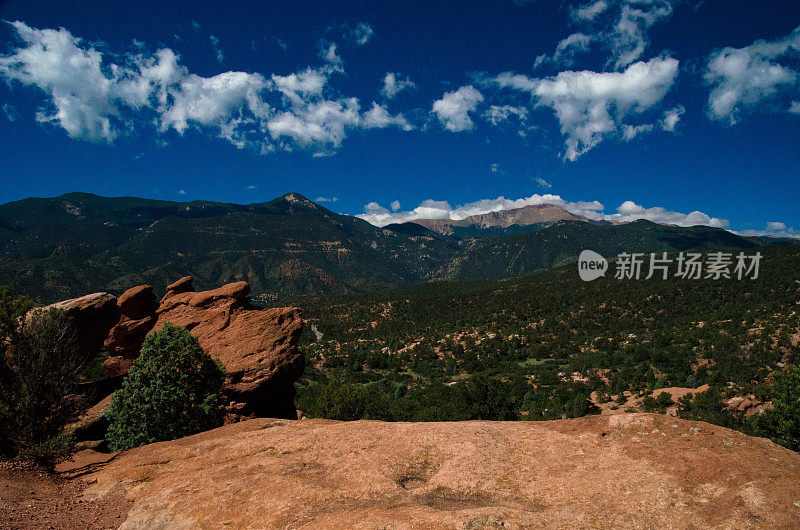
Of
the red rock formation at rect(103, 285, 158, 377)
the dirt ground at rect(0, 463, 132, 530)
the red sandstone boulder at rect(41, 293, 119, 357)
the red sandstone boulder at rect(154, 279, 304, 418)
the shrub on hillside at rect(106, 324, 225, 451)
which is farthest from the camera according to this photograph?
the red rock formation at rect(103, 285, 158, 377)

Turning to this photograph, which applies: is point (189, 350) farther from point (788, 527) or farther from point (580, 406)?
point (580, 406)

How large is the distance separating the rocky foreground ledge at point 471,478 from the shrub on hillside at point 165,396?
3.76 m

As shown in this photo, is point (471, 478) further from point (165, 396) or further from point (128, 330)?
point (128, 330)

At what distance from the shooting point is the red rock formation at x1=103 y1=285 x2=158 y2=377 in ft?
116

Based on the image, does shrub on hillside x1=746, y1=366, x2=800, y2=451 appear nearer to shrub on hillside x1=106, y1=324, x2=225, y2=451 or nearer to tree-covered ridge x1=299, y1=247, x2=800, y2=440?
tree-covered ridge x1=299, y1=247, x2=800, y2=440

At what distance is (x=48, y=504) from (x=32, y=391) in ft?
21.1

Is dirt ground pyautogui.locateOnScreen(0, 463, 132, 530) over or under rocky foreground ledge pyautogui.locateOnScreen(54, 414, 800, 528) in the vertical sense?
under

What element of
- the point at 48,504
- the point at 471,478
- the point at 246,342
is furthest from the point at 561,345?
the point at 48,504

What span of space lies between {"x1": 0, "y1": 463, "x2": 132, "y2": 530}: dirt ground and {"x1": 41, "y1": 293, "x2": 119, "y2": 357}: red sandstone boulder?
66.5ft

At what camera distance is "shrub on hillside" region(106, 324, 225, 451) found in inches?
864

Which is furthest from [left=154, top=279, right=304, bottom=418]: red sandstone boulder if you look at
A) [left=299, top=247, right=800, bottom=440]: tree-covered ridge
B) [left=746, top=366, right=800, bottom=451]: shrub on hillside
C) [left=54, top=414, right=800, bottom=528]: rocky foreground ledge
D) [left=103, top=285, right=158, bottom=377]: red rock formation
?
[left=746, top=366, right=800, bottom=451]: shrub on hillside

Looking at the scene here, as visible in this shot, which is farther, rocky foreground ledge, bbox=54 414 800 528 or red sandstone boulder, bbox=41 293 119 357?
red sandstone boulder, bbox=41 293 119 357

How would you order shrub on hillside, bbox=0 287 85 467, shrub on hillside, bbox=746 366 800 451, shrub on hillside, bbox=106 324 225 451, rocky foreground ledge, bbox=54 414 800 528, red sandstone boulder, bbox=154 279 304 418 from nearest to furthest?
rocky foreground ledge, bbox=54 414 800 528 < shrub on hillside, bbox=0 287 85 467 < shrub on hillside, bbox=106 324 225 451 < shrub on hillside, bbox=746 366 800 451 < red sandstone boulder, bbox=154 279 304 418

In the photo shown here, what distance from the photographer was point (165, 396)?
2211cm
